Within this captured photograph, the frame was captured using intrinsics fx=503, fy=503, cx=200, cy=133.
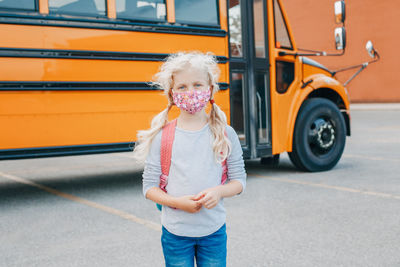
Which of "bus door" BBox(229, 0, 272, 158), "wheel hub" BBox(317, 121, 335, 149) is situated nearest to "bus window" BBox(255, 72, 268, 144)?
"bus door" BBox(229, 0, 272, 158)

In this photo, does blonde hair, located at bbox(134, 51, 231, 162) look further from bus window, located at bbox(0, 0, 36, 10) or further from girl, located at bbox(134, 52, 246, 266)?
bus window, located at bbox(0, 0, 36, 10)

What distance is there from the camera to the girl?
1.81 meters

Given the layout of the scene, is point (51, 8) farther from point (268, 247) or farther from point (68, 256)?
point (268, 247)

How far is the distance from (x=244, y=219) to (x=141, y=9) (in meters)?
2.33

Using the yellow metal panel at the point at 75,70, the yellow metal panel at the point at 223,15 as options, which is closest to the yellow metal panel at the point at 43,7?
the yellow metal panel at the point at 75,70

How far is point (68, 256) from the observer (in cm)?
314

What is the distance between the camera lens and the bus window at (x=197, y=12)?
5.14 metres

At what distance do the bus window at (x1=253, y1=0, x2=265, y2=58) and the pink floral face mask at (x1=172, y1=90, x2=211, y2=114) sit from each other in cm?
403

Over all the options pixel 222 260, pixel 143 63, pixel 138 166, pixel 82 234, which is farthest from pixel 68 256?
pixel 138 166

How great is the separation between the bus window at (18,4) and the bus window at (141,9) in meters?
0.80

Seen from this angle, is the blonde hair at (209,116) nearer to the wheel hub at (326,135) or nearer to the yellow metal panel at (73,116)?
the yellow metal panel at (73,116)

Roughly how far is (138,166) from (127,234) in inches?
151

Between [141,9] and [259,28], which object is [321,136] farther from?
[141,9]

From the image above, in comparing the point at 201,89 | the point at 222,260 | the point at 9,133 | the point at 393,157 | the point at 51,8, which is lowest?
the point at 393,157
